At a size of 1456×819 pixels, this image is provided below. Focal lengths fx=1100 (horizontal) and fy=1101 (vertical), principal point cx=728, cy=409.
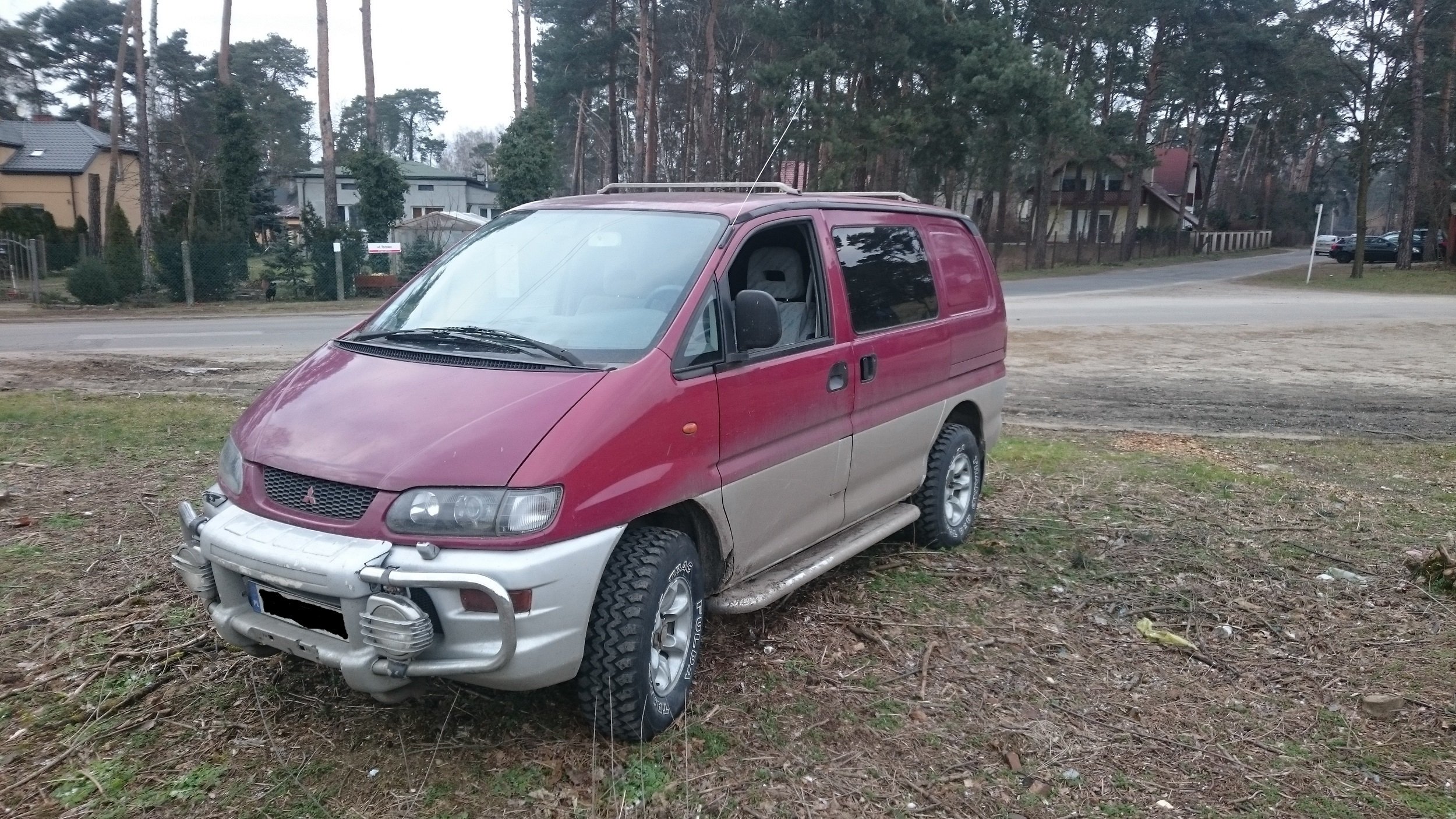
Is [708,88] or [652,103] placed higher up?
[708,88]

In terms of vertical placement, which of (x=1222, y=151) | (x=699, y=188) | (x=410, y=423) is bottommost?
(x=410, y=423)

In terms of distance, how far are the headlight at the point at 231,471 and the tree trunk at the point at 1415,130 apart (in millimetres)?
43346

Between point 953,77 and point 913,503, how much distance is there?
30.8 meters

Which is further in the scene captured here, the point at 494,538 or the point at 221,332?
the point at 221,332

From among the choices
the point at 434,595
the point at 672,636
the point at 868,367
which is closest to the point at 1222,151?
the point at 868,367

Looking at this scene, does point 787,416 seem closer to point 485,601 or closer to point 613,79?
point 485,601

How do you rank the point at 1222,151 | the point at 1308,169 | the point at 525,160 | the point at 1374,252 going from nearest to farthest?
the point at 525,160 < the point at 1374,252 < the point at 1222,151 < the point at 1308,169

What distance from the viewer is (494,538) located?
11.2 feet

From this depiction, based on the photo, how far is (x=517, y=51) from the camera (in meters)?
37.7

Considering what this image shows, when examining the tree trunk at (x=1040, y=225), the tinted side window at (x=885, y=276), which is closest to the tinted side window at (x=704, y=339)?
the tinted side window at (x=885, y=276)

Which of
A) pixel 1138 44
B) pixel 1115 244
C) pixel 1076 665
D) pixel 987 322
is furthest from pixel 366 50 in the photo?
pixel 1115 244

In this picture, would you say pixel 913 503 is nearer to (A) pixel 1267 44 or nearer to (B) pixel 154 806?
(B) pixel 154 806

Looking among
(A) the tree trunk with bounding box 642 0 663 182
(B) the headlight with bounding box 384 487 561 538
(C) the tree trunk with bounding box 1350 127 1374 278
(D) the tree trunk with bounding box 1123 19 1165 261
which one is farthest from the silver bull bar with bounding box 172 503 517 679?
(D) the tree trunk with bounding box 1123 19 1165 261

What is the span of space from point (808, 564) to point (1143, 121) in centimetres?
5431
